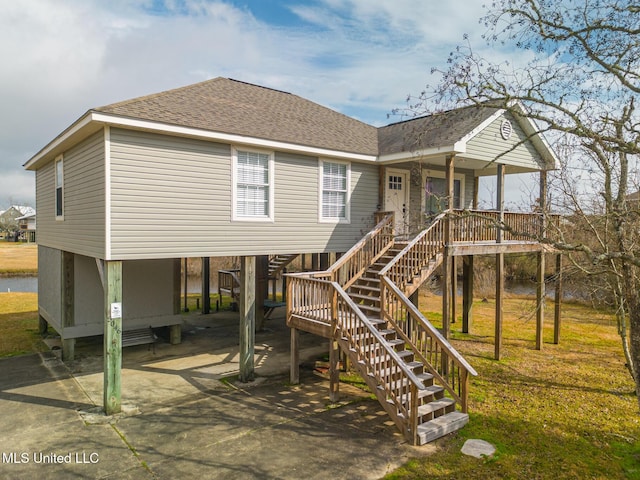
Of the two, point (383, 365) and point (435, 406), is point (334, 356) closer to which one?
point (383, 365)

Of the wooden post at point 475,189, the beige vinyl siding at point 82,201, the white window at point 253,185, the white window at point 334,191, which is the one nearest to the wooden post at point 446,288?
the white window at point 334,191

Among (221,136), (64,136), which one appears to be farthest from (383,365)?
(64,136)

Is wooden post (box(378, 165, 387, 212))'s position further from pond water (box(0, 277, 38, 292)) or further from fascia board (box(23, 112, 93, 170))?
pond water (box(0, 277, 38, 292))

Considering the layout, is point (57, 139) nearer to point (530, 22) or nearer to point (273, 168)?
point (273, 168)

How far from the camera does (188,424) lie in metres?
7.23

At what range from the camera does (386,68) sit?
10.8 metres

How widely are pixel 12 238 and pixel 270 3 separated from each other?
292 ft

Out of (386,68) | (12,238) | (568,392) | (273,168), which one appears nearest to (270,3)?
(386,68)

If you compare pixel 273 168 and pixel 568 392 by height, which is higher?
pixel 273 168

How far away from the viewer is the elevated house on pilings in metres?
7.65

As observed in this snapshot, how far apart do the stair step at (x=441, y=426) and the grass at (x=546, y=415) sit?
15 centimetres

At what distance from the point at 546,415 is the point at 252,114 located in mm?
9561

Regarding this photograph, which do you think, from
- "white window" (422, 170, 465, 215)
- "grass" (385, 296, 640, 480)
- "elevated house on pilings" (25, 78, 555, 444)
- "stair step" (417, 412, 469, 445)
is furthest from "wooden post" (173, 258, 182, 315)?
"grass" (385, 296, 640, 480)

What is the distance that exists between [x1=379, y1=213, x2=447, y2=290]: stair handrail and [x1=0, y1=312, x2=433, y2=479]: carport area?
2873 millimetres
